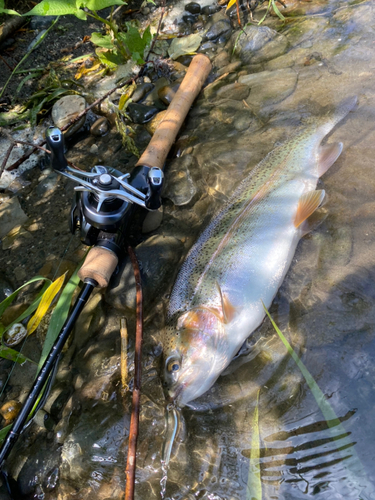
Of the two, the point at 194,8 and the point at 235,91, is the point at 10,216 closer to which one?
the point at 235,91

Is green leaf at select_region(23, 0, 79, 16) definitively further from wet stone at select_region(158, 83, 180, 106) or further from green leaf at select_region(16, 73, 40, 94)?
wet stone at select_region(158, 83, 180, 106)

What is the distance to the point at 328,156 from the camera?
→ 3.26 metres

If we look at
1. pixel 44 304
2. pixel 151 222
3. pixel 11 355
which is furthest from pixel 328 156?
pixel 11 355

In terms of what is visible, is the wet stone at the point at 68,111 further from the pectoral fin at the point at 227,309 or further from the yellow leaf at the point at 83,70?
the pectoral fin at the point at 227,309

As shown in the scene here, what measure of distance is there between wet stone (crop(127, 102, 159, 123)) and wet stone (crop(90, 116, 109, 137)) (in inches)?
13.1

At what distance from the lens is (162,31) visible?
5543 mm

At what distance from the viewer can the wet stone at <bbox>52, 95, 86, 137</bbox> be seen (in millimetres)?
4348

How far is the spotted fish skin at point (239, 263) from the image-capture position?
256 centimetres

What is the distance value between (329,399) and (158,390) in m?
1.15

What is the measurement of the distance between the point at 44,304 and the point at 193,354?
1.36 meters

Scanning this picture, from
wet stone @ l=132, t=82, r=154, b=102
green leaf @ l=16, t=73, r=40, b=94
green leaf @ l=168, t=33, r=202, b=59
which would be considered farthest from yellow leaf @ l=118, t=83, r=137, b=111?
green leaf @ l=16, t=73, r=40, b=94

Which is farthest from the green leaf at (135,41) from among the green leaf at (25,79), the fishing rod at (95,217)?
the fishing rod at (95,217)

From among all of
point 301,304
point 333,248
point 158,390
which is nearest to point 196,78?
point 333,248


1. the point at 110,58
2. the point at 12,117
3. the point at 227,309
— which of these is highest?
the point at 110,58
